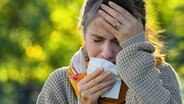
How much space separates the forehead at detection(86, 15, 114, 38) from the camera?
3.68 meters

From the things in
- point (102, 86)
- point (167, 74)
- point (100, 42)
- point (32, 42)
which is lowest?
point (167, 74)

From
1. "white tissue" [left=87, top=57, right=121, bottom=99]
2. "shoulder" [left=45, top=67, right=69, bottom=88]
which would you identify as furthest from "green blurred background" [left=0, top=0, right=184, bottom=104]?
"white tissue" [left=87, top=57, right=121, bottom=99]

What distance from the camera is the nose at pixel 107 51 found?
365 cm

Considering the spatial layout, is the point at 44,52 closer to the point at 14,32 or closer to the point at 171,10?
the point at 14,32

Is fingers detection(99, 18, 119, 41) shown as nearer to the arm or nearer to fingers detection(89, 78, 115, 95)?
the arm

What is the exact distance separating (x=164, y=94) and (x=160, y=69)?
0.23 m

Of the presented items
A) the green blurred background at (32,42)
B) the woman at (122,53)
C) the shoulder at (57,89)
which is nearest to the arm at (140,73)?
the woman at (122,53)

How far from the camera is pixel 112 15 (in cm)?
370

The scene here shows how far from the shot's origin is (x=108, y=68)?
3721mm

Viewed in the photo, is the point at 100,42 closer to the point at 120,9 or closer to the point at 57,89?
the point at 120,9

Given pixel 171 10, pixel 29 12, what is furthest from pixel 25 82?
pixel 171 10

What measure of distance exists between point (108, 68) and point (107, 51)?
0.34ft

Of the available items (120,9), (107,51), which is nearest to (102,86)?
(107,51)

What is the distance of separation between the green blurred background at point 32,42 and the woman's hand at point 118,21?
864 cm
